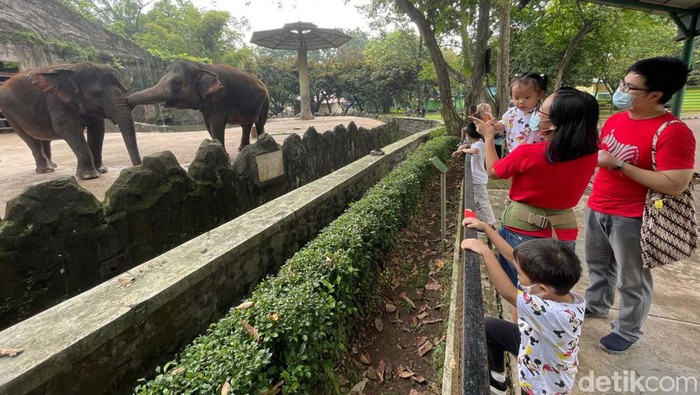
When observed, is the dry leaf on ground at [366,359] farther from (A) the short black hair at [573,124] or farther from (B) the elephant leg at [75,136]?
(B) the elephant leg at [75,136]

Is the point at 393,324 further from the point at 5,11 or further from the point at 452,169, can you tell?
the point at 5,11

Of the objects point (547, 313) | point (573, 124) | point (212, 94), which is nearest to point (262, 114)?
point (212, 94)

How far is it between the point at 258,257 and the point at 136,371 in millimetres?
1075

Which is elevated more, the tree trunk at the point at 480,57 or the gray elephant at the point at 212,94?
the tree trunk at the point at 480,57

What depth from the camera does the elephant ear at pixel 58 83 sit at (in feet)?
13.5

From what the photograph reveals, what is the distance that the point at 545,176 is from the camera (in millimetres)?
1855

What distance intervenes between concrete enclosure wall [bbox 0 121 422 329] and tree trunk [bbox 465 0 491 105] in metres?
8.20

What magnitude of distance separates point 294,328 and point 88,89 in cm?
453

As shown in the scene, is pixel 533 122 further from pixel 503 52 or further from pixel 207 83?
pixel 503 52

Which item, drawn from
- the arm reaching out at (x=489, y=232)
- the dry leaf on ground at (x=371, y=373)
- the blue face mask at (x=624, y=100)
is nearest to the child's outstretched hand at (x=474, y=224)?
the arm reaching out at (x=489, y=232)

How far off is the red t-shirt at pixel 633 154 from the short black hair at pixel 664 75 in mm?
143

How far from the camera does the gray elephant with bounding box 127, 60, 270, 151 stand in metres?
5.23

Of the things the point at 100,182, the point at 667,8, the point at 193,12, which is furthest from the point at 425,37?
the point at 193,12

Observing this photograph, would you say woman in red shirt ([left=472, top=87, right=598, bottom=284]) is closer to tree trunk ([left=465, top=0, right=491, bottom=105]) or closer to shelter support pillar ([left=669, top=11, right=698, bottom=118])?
shelter support pillar ([left=669, top=11, right=698, bottom=118])
